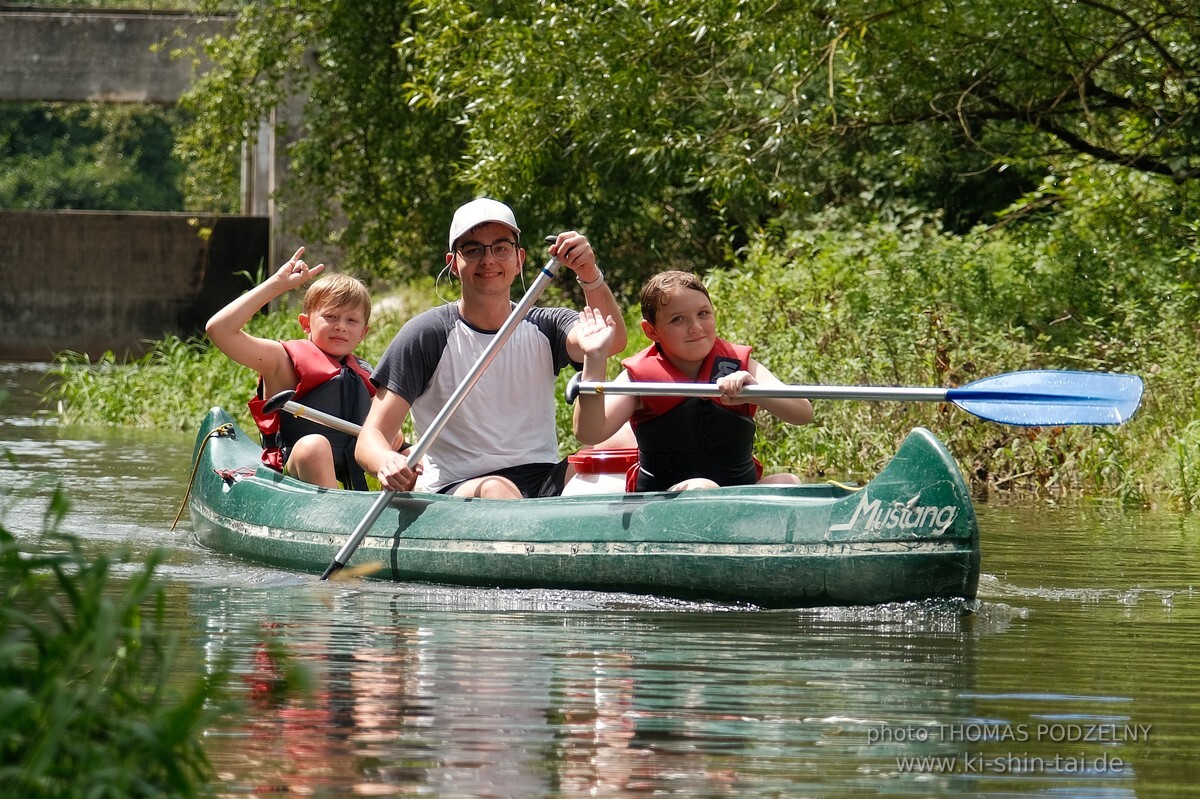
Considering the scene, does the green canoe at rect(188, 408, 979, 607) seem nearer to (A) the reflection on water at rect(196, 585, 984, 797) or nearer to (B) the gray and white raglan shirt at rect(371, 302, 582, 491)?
(A) the reflection on water at rect(196, 585, 984, 797)

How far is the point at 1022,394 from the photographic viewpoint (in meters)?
4.95

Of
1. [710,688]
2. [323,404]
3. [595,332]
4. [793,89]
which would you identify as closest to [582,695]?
[710,688]

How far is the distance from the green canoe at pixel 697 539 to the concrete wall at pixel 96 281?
14.3 metres

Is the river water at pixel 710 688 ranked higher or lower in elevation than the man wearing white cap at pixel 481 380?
lower

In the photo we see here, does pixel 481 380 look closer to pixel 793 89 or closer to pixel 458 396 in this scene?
pixel 458 396

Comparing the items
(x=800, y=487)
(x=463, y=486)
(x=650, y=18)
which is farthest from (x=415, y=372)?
(x=650, y=18)

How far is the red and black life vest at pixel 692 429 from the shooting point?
500 cm

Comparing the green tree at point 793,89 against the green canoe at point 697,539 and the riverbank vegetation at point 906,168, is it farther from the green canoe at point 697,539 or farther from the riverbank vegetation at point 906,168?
the green canoe at point 697,539

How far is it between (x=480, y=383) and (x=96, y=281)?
596 inches

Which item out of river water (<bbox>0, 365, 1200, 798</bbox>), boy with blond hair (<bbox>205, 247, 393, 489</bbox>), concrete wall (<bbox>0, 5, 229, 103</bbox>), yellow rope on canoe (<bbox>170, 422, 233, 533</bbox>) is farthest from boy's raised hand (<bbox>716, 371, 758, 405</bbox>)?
concrete wall (<bbox>0, 5, 229, 103</bbox>)

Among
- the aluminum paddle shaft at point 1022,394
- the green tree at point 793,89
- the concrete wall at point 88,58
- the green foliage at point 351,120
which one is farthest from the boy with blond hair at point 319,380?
the concrete wall at point 88,58

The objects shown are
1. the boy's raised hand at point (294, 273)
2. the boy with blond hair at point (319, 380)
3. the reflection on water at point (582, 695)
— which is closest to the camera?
the reflection on water at point (582, 695)

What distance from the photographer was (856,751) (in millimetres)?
2969

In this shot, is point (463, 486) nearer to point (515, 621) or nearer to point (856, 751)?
point (515, 621)
